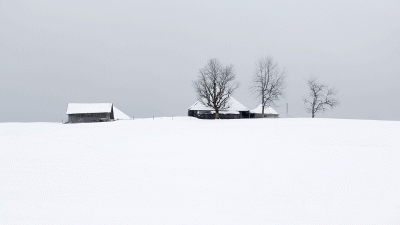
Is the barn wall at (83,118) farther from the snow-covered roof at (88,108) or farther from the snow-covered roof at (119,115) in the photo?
the snow-covered roof at (119,115)

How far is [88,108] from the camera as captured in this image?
58.6 meters

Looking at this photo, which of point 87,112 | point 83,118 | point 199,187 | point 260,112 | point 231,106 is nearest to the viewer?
point 199,187

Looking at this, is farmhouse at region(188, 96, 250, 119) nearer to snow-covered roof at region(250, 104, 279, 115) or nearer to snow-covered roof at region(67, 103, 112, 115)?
snow-covered roof at region(250, 104, 279, 115)

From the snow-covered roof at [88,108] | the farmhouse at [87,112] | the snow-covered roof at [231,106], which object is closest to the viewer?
the farmhouse at [87,112]

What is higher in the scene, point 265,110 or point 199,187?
point 265,110

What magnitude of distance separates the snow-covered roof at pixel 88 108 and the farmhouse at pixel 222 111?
21566 millimetres

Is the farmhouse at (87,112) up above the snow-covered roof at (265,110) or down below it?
below

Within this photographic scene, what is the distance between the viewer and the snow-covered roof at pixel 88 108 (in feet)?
190

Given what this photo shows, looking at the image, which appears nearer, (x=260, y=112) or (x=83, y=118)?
(x=83, y=118)

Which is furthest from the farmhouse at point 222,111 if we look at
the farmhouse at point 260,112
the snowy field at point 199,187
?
the snowy field at point 199,187

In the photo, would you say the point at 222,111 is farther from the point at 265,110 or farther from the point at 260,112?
the point at 265,110

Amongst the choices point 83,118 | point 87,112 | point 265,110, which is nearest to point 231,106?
point 265,110

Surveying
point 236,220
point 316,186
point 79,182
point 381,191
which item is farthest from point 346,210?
point 79,182

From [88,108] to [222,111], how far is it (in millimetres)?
34081
